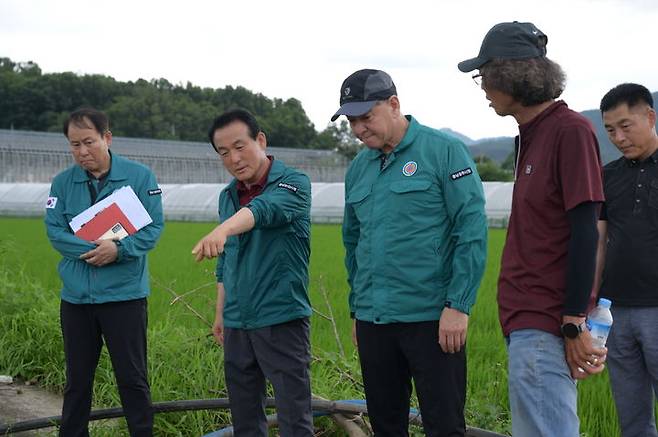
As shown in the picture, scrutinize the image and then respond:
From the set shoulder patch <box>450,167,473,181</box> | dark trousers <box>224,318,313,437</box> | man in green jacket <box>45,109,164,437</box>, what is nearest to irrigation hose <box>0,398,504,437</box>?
man in green jacket <box>45,109,164,437</box>

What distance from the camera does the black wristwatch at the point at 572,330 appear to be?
2137 mm

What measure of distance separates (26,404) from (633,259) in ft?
11.4

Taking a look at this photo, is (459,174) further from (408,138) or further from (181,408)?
(181,408)

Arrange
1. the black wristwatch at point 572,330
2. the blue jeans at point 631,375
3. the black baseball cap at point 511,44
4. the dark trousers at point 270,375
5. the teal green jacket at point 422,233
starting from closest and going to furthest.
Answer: the black wristwatch at point 572,330, the black baseball cap at point 511,44, the teal green jacket at point 422,233, the blue jeans at point 631,375, the dark trousers at point 270,375

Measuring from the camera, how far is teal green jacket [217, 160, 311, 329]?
3027 mm

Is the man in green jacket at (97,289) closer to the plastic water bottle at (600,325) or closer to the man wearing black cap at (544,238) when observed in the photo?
the man wearing black cap at (544,238)

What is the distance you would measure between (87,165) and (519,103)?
2056 millimetres

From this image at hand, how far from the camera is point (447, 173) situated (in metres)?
2.65

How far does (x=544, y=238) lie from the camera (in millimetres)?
2232

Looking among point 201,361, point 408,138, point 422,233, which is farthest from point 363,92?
point 201,361

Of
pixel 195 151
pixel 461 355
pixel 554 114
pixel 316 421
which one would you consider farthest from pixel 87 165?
pixel 195 151

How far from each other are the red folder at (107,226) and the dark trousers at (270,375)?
29.2 inches

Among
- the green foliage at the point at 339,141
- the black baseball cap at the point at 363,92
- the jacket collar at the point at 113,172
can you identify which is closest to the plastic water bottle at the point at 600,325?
the black baseball cap at the point at 363,92

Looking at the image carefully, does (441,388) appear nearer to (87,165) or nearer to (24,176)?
(87,165)
